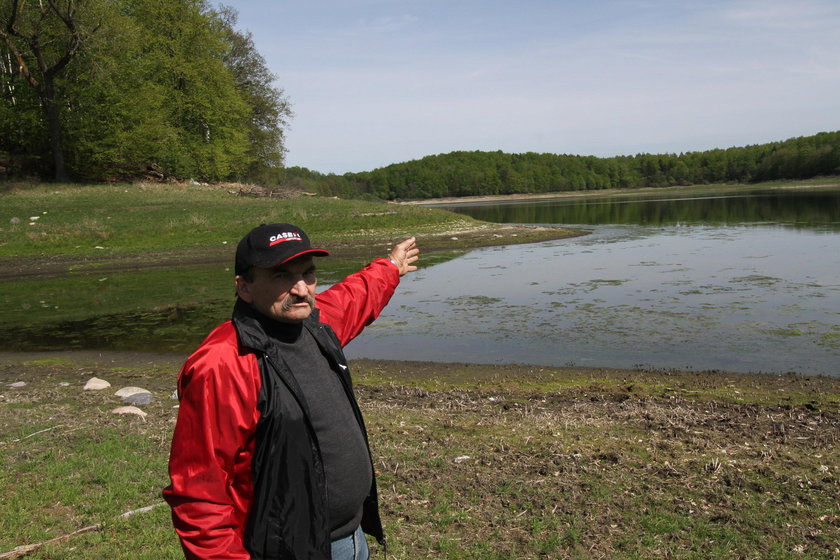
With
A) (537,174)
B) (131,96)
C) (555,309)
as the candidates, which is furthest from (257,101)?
(537,174)

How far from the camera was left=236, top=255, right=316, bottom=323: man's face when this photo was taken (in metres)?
2.66

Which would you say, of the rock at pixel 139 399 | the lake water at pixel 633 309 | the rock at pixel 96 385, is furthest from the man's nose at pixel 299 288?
the lake water at pixel 633 309

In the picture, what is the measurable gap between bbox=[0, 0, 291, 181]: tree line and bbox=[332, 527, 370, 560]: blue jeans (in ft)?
129

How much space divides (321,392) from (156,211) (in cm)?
3459

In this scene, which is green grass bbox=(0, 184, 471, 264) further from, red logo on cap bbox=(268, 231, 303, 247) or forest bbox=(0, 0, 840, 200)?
red logo on cap bbox=(268, 231, 303, 247)

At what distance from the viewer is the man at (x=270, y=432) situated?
2.36 m

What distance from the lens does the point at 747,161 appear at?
508ft

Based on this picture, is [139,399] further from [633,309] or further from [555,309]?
[633,309]

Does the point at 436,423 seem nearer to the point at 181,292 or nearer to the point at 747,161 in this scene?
the point at 181,292

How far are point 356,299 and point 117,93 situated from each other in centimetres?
4175

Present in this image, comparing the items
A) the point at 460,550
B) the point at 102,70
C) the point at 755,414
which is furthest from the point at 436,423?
the point at 102,70

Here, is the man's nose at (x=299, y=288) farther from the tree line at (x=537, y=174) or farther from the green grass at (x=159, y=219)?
the tree line at (x=537, y=174)

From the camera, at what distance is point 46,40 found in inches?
1446

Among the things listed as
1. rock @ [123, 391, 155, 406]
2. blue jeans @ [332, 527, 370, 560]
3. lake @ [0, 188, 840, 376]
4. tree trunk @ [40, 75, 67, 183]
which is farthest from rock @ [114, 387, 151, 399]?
tree trunk @ [40, 75, 67, 183]
